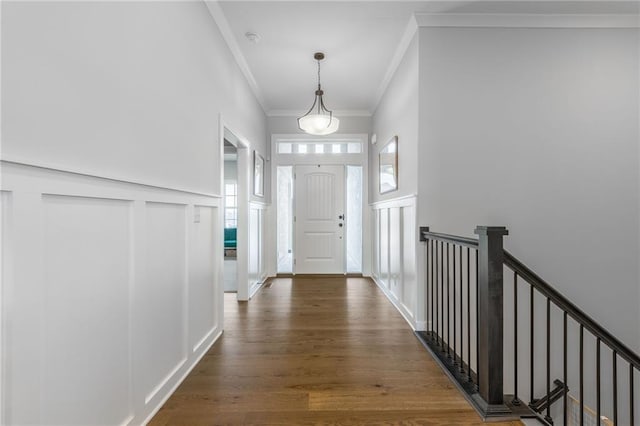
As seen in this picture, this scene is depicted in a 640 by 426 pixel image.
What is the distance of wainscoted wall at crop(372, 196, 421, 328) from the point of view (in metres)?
2.86

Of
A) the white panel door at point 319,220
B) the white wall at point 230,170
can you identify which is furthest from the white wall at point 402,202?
the white wall at point 230,170

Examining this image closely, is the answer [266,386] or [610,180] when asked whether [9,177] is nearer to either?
[266,386]

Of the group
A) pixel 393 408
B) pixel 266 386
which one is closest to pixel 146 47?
pixel 266 386

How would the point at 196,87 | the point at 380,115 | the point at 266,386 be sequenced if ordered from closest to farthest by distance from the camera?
the point at 266,386 < the point at 196,87 < the point at 380,115

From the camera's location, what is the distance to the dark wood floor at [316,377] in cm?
→ 163

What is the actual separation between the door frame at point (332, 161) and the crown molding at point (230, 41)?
112 cm

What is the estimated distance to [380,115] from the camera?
439 cm

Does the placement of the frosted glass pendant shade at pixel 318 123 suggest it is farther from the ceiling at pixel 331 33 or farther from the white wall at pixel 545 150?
the white wall at pixel 545 150

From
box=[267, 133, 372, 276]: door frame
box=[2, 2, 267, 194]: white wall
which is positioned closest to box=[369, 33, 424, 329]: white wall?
box=[267, 133, 372, 276]: door frame

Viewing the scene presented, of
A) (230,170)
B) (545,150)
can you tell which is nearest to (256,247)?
(545,150)

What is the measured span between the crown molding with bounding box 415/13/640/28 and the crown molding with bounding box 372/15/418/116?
0.28 feet

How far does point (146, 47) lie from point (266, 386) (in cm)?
194

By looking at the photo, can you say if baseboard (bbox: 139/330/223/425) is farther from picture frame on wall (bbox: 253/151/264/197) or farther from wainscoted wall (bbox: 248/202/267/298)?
picture frame on wall (bbox: 253/151/264/197)

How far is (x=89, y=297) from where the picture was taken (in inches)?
45.9
